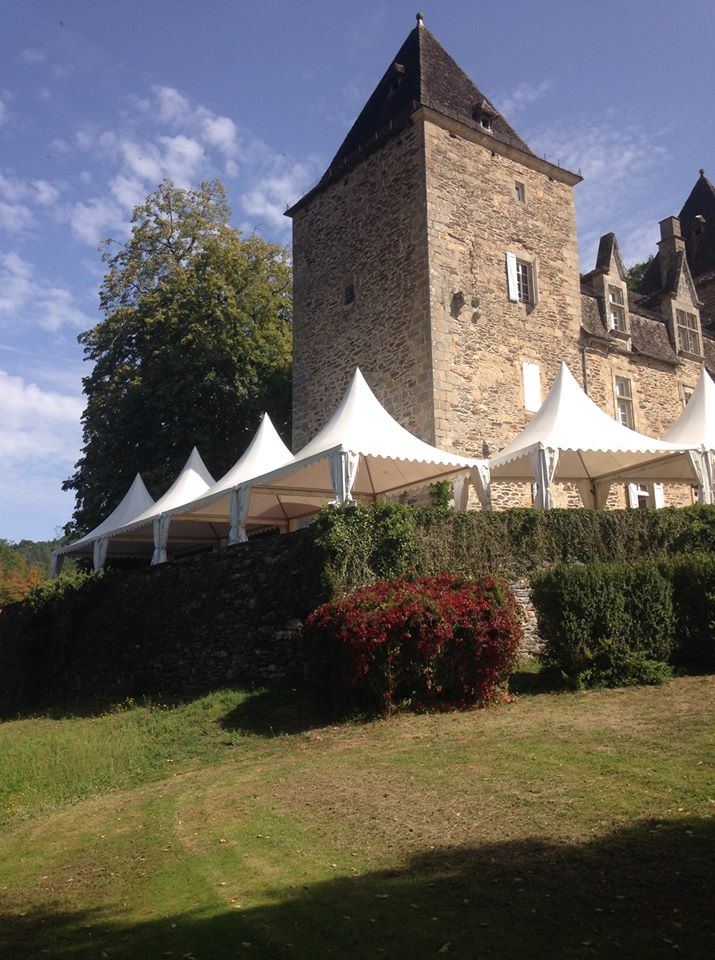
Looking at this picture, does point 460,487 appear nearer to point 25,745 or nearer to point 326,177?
point 25,745

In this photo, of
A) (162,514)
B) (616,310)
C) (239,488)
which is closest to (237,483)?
(239,488)

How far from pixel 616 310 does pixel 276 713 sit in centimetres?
1780

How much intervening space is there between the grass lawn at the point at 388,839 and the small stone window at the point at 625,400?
571 inches

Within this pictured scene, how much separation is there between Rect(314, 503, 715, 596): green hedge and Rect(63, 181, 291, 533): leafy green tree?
44.8 ft

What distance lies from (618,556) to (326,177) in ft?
49.2

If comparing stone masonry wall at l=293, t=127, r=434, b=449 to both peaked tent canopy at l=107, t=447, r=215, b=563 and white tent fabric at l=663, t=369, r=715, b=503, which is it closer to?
peaked tent canopy at l=107, t=447, r=215, b=563

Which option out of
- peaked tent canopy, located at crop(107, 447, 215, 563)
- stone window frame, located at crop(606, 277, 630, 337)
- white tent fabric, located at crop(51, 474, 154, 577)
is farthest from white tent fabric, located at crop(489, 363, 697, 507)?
white tent fabric, located at crop(51, 474, 154, 577)

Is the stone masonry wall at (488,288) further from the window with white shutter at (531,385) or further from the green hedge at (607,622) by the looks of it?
the green hedge at (607,622)

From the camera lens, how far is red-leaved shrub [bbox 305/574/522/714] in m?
9.65

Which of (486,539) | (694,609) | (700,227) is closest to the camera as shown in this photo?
(694,609)

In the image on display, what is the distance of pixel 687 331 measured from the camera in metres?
26.3

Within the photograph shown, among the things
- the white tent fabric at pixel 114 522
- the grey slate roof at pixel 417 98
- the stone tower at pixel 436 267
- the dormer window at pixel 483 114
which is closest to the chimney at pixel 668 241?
the stone tower at pixel 436 267

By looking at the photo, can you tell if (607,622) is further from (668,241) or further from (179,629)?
(668,241)

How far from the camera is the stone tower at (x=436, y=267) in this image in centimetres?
1988
